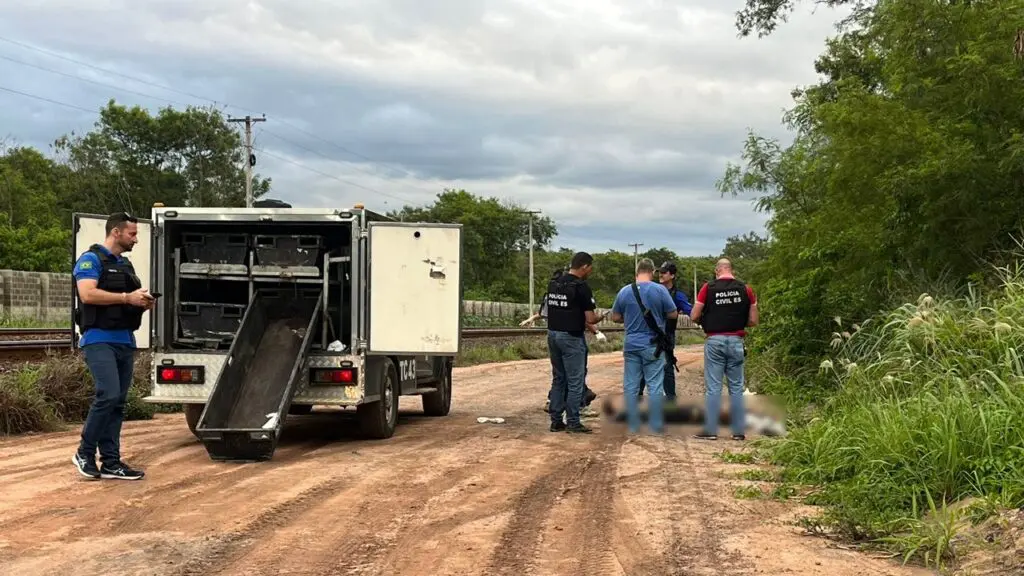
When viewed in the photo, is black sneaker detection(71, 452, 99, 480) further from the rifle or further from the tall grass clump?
the rifle

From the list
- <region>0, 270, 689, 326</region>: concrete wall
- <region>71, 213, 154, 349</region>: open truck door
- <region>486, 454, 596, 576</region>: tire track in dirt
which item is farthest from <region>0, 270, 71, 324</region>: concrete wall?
<region>486, 454, 596, 576</region>: tire track in dirt

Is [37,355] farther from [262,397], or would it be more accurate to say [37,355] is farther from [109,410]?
[109,410]

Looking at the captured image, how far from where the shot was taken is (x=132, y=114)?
4794 cm

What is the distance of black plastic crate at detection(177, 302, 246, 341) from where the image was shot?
9.41 m

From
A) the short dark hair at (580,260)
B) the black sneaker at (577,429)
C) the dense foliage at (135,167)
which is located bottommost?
the black sneaker at (577,429)

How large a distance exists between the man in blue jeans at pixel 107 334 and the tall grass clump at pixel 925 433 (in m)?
5.24

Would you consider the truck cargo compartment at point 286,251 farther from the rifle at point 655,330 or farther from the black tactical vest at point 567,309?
the rifle at point 655,330

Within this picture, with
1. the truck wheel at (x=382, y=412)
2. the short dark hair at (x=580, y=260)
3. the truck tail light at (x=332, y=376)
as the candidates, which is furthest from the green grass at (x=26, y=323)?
the short dark hair at (x=580, y=260)

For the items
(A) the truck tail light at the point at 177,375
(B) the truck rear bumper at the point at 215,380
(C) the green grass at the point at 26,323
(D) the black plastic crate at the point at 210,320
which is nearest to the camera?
(B) the truck rear bumper at the point at 215,380

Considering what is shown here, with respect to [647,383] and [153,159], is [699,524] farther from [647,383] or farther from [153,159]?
[153,159]

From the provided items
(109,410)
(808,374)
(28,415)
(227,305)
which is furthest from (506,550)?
(808,374)

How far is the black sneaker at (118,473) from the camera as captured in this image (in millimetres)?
7027

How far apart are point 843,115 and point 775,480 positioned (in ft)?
19.8

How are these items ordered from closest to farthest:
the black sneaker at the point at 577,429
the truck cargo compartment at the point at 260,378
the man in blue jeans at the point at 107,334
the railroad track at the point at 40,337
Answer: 1. the man in blue jeans at the point at 107,334
2. the truck cargo compartment at the point at 260,378
3. the black sneaker at the point at 577,429
4. the railroad track at the point at 40,337
